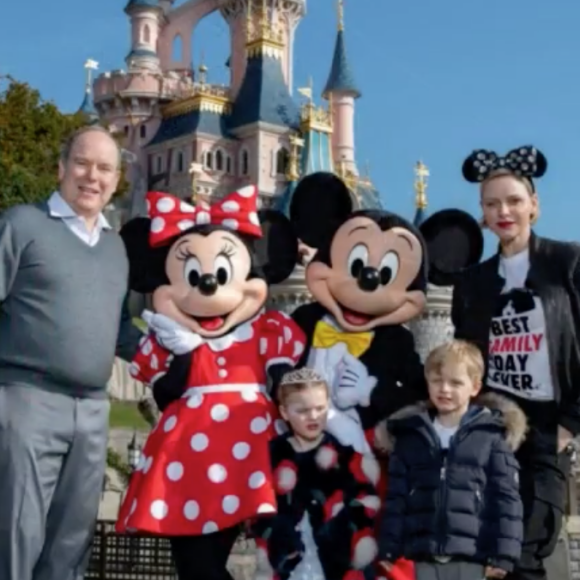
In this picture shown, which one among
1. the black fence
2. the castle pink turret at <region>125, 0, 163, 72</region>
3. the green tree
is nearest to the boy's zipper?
the black fence

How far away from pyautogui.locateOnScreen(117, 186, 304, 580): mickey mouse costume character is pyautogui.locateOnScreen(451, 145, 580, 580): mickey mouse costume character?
80 cm

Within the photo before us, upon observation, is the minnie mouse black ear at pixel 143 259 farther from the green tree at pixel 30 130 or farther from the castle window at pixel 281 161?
the castle window at pixel 281 161

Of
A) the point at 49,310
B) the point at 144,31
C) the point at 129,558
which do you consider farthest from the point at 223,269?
the point at 144,31

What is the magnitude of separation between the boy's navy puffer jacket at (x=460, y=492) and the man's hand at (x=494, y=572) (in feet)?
0.08

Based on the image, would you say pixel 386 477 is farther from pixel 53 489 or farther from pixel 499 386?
pixel 53 489

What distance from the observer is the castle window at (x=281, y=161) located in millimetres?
35375

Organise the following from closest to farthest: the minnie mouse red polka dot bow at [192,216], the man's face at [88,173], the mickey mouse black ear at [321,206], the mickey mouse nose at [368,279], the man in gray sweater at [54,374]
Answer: the man in gray sweater at [54,374] → the man's face at [88,173] → the mickey mouse nose at [368,279] → the minnie mouse red polka dot bow at [192,216] → the mickey mouse black ear at [321,206]

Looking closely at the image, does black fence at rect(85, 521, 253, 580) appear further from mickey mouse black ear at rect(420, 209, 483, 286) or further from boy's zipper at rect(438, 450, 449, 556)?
boy's zipper at rect(438, 450, 449, 556)

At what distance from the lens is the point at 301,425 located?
12.3ft

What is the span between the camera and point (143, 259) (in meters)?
4.34

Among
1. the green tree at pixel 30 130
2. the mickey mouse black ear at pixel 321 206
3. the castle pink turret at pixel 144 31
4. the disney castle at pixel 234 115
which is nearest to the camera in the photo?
the mickey mouse black ear at pixel 321 206

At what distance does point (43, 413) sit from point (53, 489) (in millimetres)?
279

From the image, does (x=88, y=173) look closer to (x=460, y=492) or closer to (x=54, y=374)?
(x=54, y=374)

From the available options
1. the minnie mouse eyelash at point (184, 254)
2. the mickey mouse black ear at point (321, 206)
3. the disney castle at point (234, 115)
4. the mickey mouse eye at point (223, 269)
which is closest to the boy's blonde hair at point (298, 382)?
the mickey mouse eye at point (223, 269)
